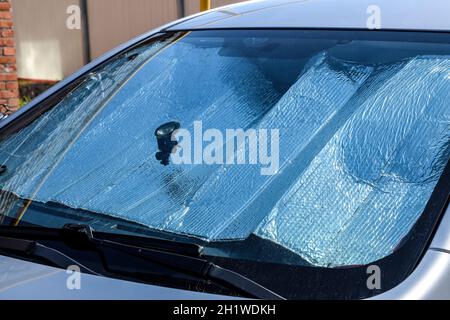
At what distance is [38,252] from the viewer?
1934mm

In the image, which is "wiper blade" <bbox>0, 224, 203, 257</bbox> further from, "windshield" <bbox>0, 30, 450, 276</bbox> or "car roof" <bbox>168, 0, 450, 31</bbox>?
"car roof" <bbox>168, 0, 450, 31</bbox>

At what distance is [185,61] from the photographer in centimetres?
257

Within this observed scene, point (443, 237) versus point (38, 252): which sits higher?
point (443, 237)

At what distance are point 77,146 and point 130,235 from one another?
0.56m

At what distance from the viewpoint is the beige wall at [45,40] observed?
36.9 ft

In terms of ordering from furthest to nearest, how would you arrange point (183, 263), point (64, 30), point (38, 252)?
point (64, 30)
point (38, 252)
point (183, 263)

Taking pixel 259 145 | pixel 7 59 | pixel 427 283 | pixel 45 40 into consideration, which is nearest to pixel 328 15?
pixel 259 145

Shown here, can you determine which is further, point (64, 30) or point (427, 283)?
point (64, 30)

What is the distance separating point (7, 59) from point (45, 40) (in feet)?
15.8

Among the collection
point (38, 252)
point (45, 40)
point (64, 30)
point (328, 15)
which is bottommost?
point (45, 40)

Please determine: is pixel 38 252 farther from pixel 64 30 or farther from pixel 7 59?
pixel 64 30

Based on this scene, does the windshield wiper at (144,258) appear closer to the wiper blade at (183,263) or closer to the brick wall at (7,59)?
the wiper blade at (183,263)

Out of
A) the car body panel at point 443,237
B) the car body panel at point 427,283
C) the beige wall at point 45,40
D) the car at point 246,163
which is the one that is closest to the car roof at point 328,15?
the car at point 246,163

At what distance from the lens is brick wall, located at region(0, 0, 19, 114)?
6750 mm
